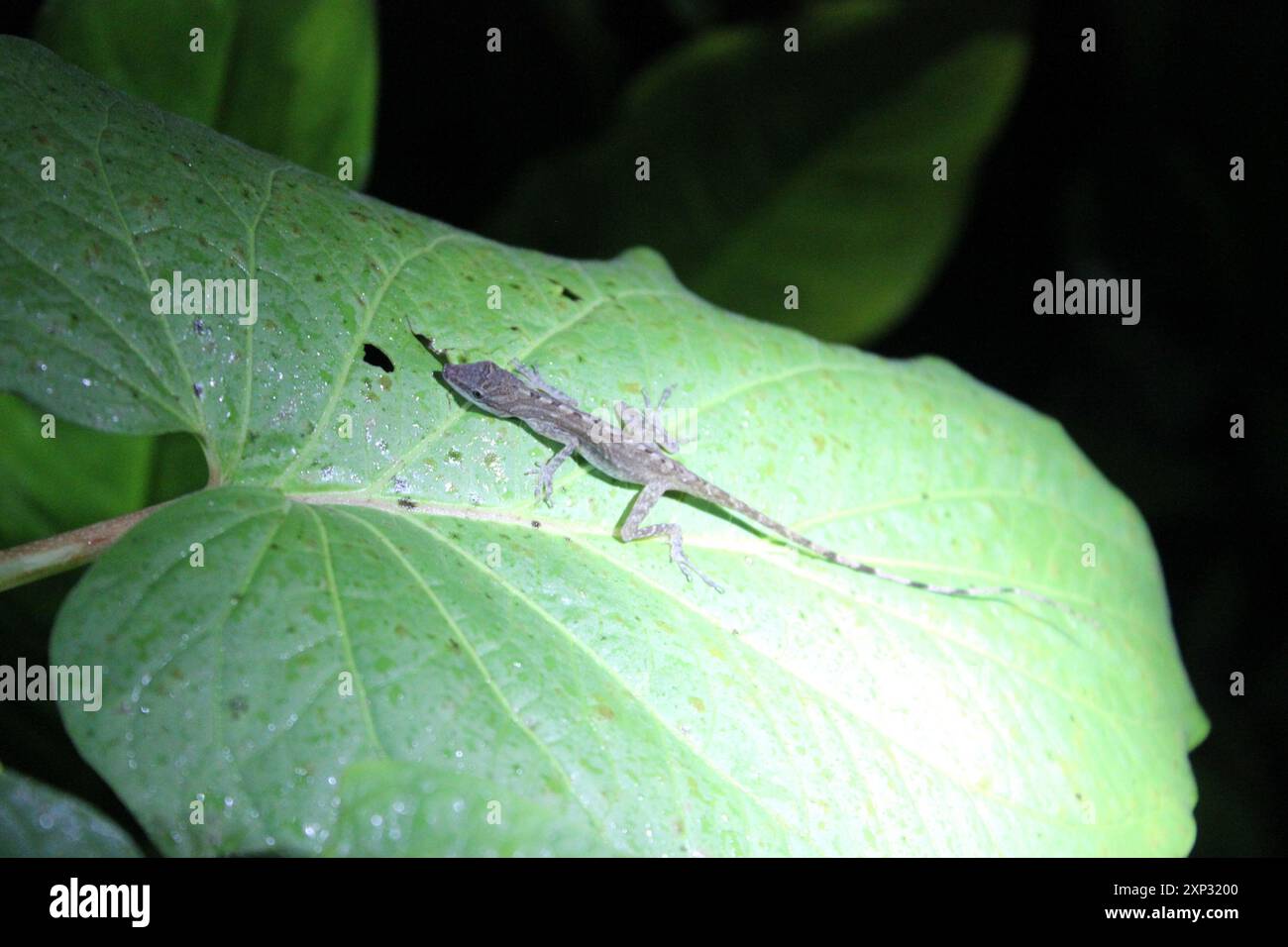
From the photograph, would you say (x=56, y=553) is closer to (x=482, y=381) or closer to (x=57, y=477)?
(x=482, y=381)

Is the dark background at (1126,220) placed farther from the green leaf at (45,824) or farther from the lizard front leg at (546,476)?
the green leaf at (45,824)

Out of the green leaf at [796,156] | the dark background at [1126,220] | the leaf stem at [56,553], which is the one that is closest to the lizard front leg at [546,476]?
the leaf stem at [56,553]

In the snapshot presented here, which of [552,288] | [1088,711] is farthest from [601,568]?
[1088,711]

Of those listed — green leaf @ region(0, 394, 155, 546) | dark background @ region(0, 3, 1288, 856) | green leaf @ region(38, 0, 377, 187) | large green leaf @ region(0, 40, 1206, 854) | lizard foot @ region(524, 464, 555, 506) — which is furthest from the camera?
dark background @ region(0, 3, 1288, 856)

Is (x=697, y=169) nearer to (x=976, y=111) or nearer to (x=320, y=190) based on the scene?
Result: (x=976, y=111)

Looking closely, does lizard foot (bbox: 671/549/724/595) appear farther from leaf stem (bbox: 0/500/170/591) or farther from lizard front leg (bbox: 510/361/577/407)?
Result: leaf stem (bbox: 0/500/170/591)

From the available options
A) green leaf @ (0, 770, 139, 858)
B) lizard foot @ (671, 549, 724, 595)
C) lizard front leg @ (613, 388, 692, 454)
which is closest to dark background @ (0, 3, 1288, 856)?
lizard front leg @ (613, 388, 692, 454)

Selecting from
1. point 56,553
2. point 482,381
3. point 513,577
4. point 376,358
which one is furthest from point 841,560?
point 56,553
